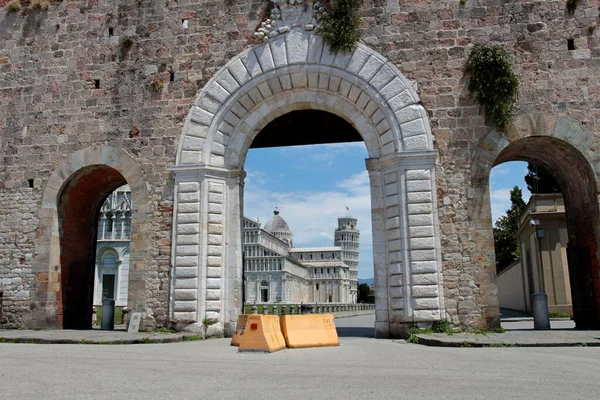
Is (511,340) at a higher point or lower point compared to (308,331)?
lower

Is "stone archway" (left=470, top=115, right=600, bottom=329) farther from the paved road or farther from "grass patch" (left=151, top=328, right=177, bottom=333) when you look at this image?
"grass patch" (left=151, top=328, right=177, bottom=333)

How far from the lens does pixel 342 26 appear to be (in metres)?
11.5

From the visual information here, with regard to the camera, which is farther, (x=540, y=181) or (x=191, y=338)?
(x=540, y=181)

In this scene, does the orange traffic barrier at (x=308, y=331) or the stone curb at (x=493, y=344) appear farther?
the orange traffic barrier at (x=308, y=331)

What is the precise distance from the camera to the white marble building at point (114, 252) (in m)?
46.5

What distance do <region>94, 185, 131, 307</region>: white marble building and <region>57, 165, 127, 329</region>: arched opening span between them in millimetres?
33400

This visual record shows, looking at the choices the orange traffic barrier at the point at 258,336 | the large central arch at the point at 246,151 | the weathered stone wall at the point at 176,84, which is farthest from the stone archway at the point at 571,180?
the orange traffic barrier at the point at 258,336

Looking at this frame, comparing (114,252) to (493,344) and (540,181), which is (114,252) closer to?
(540,181)

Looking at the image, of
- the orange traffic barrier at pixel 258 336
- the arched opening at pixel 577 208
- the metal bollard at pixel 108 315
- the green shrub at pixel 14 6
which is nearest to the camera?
the orange traffic barrier at pixel 258 336

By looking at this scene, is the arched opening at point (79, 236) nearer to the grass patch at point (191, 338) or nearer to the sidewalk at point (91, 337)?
the sidewalk at point (91, 337)

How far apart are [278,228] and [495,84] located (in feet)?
316

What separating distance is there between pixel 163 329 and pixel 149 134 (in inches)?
172

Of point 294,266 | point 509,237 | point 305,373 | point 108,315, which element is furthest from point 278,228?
point 305,373

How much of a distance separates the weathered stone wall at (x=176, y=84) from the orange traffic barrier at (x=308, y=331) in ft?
8.52
